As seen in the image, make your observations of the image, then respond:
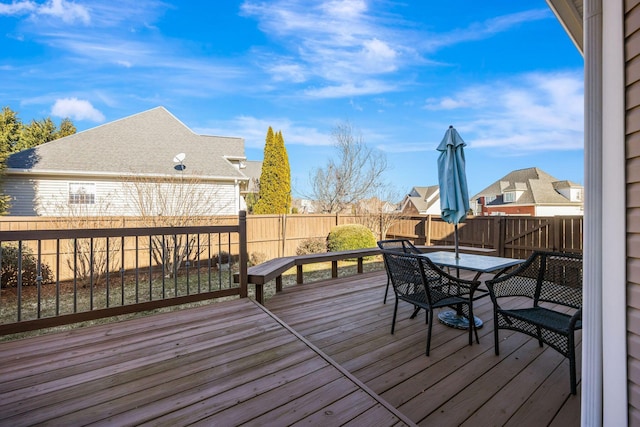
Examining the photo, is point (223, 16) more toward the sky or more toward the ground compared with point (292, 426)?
more toward the sky

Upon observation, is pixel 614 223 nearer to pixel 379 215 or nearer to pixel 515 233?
pixel 515 233

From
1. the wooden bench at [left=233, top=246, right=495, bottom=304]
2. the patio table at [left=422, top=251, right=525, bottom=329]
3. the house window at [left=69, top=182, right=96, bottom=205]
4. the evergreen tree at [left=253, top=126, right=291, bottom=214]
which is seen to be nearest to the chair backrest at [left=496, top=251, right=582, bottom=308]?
the patio table at [left=422, top=251, right=525, bottom=329]

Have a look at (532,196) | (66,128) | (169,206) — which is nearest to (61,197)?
(169,206)

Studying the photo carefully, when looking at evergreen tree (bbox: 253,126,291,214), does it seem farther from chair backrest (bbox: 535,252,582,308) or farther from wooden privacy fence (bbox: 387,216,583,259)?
chair backrest (bbox: 535,252,582,308)

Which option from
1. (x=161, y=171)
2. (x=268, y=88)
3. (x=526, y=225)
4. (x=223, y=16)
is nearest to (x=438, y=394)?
(x=526, y=225)

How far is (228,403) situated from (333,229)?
24.4 ft

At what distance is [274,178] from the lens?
1229 centimetres

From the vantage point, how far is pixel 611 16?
1.20 metres

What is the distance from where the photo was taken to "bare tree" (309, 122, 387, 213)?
43.1 feet

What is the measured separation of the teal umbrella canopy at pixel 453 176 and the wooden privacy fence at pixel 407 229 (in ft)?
10.2

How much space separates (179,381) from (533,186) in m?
28.3

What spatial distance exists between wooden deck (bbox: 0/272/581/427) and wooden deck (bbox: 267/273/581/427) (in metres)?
0.01

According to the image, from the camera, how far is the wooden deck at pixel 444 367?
165 centimetres

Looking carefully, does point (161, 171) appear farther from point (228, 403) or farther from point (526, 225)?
point (526, 225)
